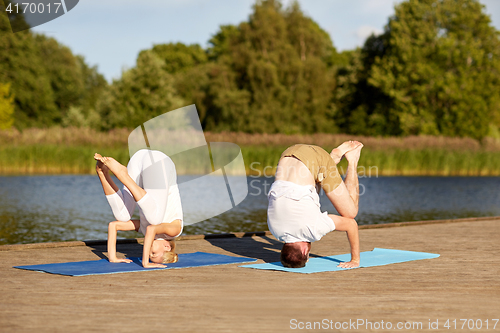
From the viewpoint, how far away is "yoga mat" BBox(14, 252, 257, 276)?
5277mm

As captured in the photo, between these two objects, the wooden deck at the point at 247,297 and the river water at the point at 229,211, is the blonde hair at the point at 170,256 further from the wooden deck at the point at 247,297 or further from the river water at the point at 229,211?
the river water at the point at 229,211

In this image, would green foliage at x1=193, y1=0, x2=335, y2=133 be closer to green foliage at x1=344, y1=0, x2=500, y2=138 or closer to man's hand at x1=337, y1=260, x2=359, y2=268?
green foliage at x1=344, y1=0, x2=500, y2=138

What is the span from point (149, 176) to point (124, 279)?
3.33 ft

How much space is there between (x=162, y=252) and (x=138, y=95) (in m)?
37.4

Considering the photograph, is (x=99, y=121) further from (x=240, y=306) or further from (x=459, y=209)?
(x=240, y=306)

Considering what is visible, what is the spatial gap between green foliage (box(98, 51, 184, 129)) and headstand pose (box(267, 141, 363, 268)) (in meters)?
36.5

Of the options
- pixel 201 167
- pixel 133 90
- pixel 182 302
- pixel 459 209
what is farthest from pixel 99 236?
pixel 133 90

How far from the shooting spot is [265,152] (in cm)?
2425

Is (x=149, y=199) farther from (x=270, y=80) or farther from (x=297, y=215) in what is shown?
(x=270, y=80)

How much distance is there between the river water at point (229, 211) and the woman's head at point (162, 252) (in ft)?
17.1

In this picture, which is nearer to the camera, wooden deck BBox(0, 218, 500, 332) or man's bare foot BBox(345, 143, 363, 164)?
wooden deck BBox(0, 218, 500, 332)

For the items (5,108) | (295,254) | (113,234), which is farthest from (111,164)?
(5,108)

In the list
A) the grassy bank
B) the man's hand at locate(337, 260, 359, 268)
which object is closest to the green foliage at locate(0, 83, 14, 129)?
the grassy bank

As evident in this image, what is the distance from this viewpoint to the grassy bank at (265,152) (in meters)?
22.4
